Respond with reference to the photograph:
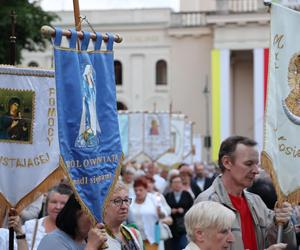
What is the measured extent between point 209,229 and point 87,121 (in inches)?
39.6

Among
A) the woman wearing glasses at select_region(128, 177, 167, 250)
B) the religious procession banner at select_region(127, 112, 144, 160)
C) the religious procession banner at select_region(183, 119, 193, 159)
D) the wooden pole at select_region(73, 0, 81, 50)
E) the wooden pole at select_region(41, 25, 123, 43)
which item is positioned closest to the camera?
the wooden pole at select_region(41, 25, 123, 43)

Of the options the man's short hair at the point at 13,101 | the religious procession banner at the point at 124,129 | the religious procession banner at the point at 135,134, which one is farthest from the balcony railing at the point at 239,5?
the man's short hair at the point at 13,101

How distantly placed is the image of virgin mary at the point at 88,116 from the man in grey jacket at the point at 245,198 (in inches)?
39.5

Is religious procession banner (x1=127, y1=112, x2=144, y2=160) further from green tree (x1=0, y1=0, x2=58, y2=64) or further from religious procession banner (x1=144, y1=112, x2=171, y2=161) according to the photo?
green tree (x1=0, y1=0, x2=58, y2=64)

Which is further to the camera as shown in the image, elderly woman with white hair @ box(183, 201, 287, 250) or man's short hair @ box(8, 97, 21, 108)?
man's short hair @ box(8, 97, 21, 108)

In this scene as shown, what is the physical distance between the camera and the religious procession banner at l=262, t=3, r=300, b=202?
6.38 metres

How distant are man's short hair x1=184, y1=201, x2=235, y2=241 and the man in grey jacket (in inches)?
30.2

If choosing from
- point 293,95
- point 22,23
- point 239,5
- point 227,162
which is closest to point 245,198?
point 227,162

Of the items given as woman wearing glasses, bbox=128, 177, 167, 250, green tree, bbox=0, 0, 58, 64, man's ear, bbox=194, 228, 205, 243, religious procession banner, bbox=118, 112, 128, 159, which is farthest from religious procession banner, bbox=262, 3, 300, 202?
green tree, bbox=0, 0, 58, 64

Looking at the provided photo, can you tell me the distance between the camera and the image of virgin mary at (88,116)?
559 centimetres

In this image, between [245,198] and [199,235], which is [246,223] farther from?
[199,235]

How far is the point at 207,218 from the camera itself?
5383 millimetres

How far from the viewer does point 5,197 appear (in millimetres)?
6766

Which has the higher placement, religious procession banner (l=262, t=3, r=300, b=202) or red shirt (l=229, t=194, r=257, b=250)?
religious procession banner (l=262, t=3, r=300, b=202)
